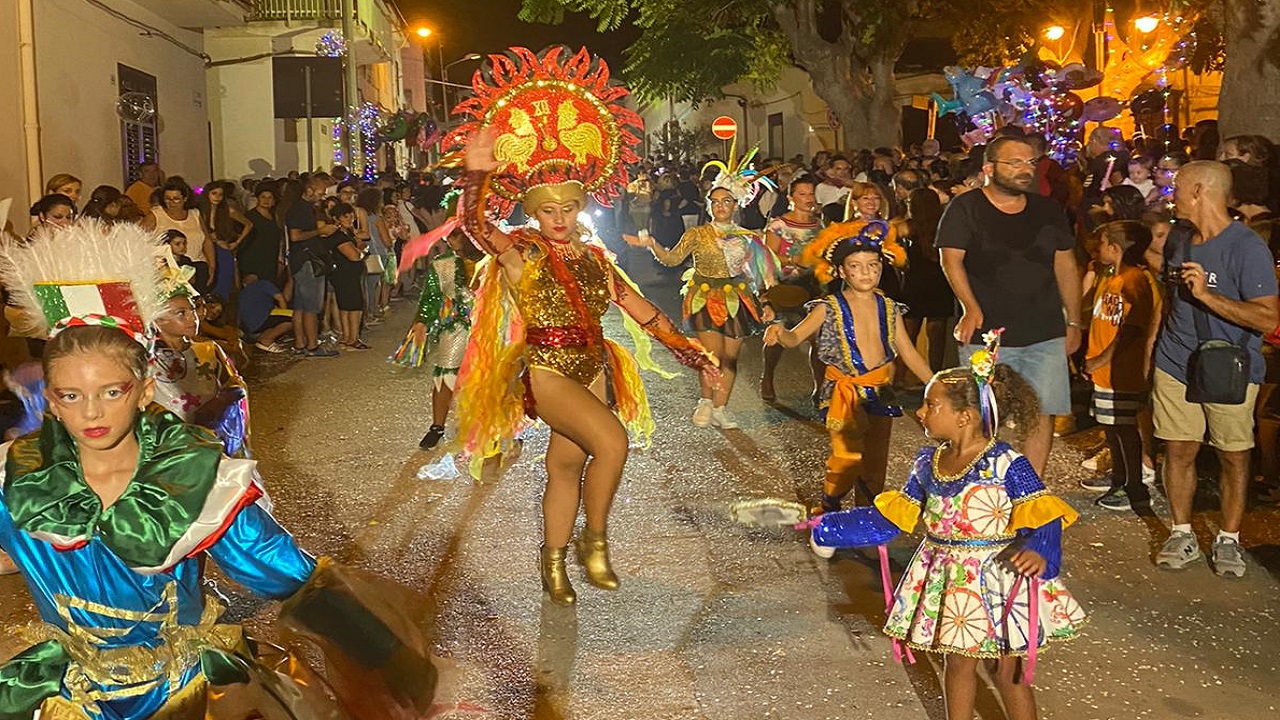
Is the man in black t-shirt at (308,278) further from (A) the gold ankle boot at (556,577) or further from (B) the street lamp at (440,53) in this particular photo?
(B) the street lamp at (440,53)

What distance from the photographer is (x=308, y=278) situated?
1455 cm

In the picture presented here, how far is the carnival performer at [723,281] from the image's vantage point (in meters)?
10.0

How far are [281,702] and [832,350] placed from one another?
A: 165 inches

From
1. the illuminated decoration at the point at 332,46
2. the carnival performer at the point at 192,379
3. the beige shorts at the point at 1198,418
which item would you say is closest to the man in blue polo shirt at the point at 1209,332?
the beige shorts at the point at 1198,418

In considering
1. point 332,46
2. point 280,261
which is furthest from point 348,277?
point 332,46

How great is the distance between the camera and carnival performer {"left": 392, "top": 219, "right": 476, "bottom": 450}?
8852 millimetres

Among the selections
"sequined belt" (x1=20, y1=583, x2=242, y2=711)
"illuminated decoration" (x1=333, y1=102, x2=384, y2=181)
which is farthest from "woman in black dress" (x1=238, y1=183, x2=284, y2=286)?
"illuminated decoration" (x1=333, y1=102, x2=384, y2=181)

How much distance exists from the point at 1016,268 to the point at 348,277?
9526 millimetres

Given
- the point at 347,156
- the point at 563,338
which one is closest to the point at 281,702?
the point at 563,338

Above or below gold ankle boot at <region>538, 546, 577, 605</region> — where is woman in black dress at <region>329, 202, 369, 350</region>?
above

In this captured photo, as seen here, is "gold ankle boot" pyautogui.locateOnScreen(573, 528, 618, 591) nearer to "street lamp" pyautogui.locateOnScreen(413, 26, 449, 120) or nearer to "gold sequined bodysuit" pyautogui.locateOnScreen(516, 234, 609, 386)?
"gold sequined bodysuit" pyautogui.locateOnScreen(516, 234, 609, 386)

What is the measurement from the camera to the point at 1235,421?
6.08m

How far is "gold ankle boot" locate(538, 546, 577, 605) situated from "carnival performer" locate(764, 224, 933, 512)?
1.51 meters

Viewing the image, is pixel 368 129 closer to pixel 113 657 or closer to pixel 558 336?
pixel 558 336
